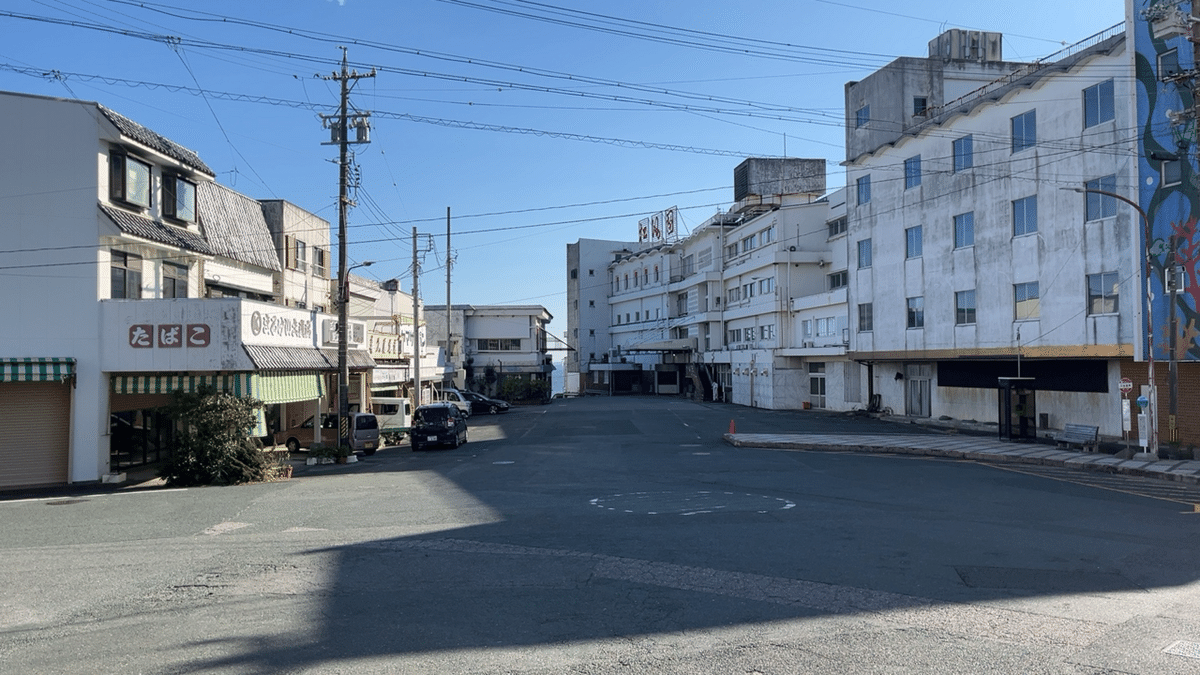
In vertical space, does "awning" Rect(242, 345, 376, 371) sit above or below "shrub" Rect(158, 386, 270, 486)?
above

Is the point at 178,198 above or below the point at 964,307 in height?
above

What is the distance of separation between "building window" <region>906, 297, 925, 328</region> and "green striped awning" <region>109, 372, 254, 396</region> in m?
30.1

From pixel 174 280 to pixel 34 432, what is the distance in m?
6.17

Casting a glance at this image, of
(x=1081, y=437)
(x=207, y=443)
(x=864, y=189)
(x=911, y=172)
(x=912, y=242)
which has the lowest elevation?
(x=1081, y=437)

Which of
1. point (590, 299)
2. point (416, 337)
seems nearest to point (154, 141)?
point (416, 337)

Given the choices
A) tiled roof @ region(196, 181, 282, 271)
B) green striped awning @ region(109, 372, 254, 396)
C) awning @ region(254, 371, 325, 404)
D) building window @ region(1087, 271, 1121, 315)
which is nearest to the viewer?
green striped awning @ region(109, 372, 254, 396)

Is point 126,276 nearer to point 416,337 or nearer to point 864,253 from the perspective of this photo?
point 416,337

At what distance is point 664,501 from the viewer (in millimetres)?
16094

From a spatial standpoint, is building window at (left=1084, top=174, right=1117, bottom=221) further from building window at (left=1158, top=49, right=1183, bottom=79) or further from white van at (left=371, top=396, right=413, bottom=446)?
white van at (left=371, top=396, right=413, bottom=446)

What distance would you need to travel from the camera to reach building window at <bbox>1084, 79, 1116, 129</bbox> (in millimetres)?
26609

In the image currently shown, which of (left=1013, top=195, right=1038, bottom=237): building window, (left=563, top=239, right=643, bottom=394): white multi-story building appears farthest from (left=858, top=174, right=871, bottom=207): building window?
(left=563, top=239, right=643, bottom=394): white multi-story building

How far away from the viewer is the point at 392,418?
3528 centimetres

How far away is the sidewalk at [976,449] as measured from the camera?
821 inches

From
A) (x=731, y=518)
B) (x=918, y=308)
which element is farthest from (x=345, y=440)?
(x=918, y=308)
